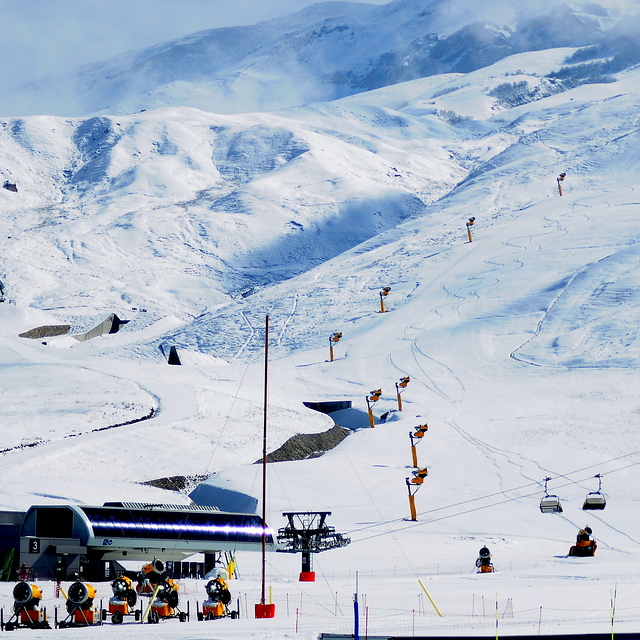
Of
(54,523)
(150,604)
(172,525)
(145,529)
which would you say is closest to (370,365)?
(172,525)

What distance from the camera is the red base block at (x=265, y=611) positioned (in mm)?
25438

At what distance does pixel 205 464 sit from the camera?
173 ft

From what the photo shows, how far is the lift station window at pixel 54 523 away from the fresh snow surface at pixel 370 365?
3.90 meters

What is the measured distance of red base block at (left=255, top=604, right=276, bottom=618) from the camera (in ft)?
83.5

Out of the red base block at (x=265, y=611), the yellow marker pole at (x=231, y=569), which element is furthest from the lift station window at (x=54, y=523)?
the red base block at (x=265, y=611)

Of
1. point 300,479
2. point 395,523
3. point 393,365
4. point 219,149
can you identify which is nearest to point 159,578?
point 395,523

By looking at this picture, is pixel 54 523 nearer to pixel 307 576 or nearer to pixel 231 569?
pixel 231 569

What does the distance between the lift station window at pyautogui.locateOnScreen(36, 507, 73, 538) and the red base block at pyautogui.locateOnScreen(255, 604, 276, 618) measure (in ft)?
31.6

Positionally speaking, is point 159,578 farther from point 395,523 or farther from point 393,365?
point 393,365

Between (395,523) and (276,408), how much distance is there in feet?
64.7

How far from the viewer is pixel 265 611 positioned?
83.5ft

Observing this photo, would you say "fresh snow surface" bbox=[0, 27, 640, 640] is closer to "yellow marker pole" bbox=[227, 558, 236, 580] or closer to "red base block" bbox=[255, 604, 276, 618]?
"yellow marker pole" bbox=[227, 558, 236, 580]

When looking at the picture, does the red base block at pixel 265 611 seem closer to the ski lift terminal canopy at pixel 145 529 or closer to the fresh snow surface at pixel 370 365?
the fresh snow surface at pixel 370 365

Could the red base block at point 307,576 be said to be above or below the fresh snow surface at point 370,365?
below
